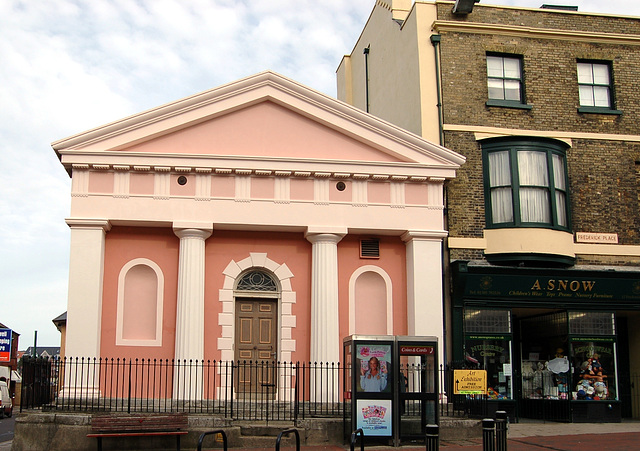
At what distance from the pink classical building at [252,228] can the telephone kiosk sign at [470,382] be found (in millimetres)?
2318

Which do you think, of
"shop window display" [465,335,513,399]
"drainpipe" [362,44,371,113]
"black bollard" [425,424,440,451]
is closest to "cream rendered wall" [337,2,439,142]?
"drainpipe" [362,44,371,113]

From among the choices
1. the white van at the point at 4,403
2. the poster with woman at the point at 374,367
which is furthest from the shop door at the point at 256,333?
the white van at the point at 4,403

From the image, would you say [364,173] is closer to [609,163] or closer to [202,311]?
[202,311]

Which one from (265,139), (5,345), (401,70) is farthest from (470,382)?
(5,345)

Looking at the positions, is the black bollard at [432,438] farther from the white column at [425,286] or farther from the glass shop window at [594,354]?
the glass shop window at [594,354]

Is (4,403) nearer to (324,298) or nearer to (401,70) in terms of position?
(324,298)

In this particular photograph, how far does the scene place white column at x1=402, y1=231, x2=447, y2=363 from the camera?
18906 mm

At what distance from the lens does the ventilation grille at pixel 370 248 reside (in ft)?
64.7

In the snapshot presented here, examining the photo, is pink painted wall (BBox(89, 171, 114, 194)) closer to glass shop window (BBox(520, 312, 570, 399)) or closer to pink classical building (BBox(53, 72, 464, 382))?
pink classical building (BBox(53, 72, 464, 382))

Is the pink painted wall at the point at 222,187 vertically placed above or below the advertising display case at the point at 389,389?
above

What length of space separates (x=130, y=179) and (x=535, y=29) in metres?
12.0

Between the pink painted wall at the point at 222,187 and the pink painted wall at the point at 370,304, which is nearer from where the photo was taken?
the pink painted wall at the point at 222,187

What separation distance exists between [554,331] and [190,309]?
990 centimetres

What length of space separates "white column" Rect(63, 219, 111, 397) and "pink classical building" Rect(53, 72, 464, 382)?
0.11ft
